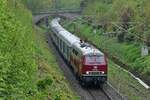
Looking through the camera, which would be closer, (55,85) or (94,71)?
(55,85)

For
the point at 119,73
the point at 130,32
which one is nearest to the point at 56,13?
the point at 130,32

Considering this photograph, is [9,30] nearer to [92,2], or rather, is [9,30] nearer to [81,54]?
[81,54]

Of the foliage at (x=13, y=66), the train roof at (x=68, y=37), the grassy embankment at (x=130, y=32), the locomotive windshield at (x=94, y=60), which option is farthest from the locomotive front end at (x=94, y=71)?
the foliage at (x=13, y=66)

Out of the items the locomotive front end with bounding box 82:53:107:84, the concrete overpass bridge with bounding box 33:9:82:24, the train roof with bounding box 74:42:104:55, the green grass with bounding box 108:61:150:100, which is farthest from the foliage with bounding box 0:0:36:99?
the concrete overpass bridge with bounding box 33:9:82:24

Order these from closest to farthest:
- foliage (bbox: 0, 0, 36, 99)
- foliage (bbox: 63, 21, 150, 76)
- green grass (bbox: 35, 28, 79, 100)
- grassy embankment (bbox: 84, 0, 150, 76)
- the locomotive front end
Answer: foliage (bbox: 0, 0, 36, 99) < green grass (bbox: 35, 28, 79, 100) < the locomotive front end < foliage (bbox: 63, 21, 150, 76) < grassy embankment (bbox: 84, 0, 150, 76)

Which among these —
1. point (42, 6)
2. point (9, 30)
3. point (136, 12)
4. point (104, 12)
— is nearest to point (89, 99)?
point (9, 30)

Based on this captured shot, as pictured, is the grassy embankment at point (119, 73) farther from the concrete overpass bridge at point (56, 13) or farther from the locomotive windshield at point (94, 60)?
the concrete overpass bridge at point (56, 13)

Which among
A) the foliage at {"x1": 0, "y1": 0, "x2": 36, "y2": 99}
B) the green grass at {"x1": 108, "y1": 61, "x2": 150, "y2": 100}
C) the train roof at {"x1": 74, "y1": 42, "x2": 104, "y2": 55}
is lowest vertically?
the green grass at {"x1": 108, "y1": 61, "x2": 150, "y2": 100}

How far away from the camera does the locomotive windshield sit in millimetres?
30359

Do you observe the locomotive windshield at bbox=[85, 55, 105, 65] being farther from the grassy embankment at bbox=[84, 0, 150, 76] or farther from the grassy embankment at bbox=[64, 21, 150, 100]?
the grassy embankment at bbox=[84, 0, 150, 76]

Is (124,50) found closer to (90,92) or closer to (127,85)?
(127,85)

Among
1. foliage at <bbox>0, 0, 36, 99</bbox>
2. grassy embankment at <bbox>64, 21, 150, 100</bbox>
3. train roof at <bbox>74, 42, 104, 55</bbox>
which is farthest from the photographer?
train roof at <bbox>74, 42, 104, 55</bbox>

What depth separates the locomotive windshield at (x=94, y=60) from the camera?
30359mm

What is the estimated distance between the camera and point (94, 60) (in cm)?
3055
